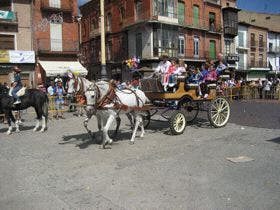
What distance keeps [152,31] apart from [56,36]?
973cm

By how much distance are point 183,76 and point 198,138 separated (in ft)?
6.66

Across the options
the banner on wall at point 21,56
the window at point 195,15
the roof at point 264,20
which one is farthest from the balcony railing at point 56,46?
the roof at point 264,20

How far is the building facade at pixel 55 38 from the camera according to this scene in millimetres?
28797

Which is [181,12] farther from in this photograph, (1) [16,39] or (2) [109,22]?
(1) [16,39]

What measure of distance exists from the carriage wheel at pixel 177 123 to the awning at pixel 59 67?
1885 centimetres

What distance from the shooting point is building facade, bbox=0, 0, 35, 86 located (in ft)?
88.4

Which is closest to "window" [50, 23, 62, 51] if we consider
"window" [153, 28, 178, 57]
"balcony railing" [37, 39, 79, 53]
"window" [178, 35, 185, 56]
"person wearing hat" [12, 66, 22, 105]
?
"balcony railing" [37, 39, 79, 53]

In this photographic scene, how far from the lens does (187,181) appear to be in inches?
235

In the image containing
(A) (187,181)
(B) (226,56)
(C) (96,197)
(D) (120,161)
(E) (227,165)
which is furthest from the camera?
(B) (226,56)

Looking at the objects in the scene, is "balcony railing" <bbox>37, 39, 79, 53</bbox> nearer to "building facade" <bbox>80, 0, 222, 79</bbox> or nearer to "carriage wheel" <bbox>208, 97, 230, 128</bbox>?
"building facade" <bbox>80, 0, 222, 79</bbox>

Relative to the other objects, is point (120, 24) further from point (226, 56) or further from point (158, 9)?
point (226, 56)

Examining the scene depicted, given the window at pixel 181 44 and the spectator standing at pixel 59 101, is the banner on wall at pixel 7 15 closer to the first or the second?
the spectator standing at pixel 59 101

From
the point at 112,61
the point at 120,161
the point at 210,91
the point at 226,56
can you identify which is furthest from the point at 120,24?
the point at 120,161

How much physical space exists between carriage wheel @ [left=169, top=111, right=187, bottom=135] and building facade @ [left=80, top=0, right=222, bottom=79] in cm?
2283
